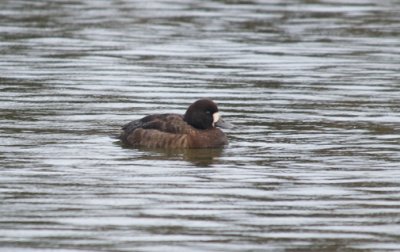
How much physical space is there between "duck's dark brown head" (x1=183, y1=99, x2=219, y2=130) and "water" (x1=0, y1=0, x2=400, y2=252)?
359 millimetres

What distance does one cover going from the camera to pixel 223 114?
58.4 feet

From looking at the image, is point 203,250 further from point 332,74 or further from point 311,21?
point 311,21

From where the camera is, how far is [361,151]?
1498 cm

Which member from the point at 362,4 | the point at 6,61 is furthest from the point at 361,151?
the point at 362,4

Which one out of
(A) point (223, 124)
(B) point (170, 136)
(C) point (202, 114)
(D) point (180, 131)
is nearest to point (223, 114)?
(A) point (223, 124)

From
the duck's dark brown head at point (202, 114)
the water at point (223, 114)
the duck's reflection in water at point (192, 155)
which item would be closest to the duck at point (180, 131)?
the duck's dark brown head at point (202, 114)

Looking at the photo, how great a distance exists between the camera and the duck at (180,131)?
50.9 feet

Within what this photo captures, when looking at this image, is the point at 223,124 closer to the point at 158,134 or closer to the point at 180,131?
the point at 180,131

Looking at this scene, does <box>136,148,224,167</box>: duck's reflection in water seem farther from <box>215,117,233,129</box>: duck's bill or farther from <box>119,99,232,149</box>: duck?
<box>215,117,233,129</box>: duck's bill

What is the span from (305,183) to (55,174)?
7.38ft

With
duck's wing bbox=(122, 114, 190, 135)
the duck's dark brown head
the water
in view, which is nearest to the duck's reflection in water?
the water

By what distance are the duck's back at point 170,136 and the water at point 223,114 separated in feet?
0.76

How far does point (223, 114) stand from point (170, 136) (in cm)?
236

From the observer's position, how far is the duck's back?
15492 mm
